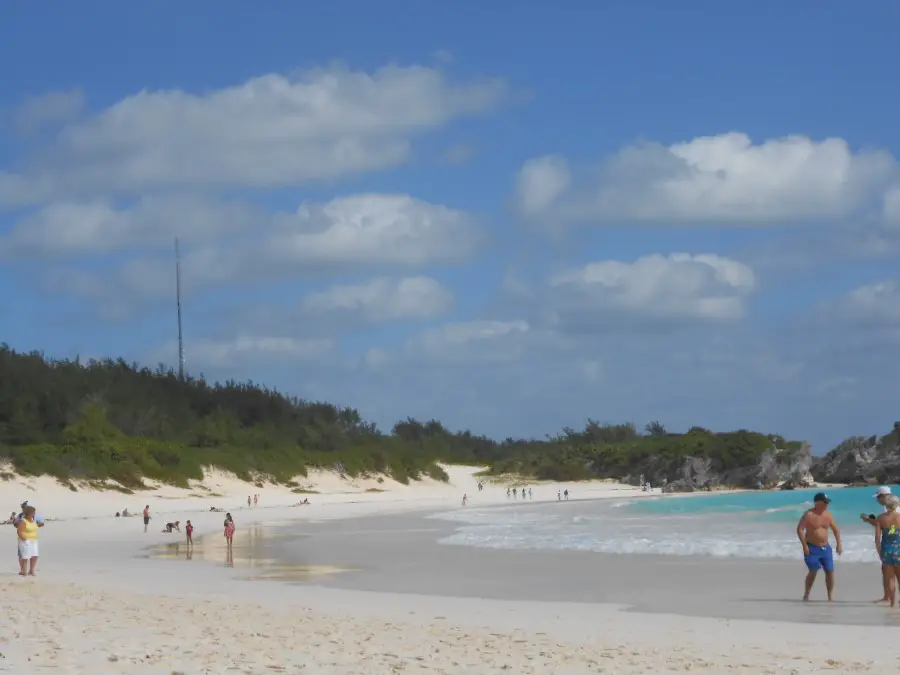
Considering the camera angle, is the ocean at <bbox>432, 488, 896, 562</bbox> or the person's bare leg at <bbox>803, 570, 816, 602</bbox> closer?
the person's bare leg at <bbox>803, 570, 816, 602</bbox>

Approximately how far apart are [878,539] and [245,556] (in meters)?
15.5

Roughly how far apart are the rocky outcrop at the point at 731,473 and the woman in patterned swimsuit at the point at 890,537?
83365mm

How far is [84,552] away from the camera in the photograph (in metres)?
26.3

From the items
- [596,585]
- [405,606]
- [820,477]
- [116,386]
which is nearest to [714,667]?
[405,606]

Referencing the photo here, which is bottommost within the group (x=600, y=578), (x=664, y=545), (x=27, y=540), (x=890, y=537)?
(x=664, y=545)

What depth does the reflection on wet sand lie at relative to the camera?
20.8m

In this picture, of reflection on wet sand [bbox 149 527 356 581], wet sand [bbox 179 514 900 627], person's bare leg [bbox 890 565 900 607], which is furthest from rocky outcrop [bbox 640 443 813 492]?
person's bare leg [bbox 890 565 900 607]

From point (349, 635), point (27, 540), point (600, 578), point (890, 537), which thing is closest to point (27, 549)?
point (27, 540)

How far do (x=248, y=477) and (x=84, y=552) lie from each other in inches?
1397

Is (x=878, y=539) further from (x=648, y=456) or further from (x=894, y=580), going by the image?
(x=648, y=456)

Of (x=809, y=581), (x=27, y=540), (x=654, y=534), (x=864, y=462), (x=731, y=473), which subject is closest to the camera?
(x=809, y=581)

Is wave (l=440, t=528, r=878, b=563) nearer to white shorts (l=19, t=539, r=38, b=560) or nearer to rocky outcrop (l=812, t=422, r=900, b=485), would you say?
white shorts (l=19, t=539, r=38, b=560)

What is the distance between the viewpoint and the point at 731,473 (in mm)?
100312

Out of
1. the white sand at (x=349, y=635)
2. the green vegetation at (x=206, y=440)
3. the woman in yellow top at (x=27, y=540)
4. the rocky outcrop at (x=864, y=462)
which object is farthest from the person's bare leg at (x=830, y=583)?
the rocky outcrop at (x=864, y=462)
